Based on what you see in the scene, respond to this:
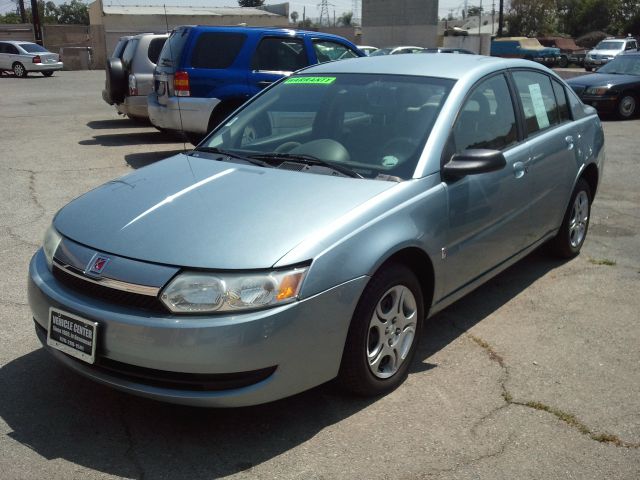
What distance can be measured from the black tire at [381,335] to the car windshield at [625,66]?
14.6 m

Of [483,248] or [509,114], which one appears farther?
[509,114]

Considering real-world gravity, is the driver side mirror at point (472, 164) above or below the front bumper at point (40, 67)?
above

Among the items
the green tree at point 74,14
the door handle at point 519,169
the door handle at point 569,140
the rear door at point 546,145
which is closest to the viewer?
the door handle at point 519,169

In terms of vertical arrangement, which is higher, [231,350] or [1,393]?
[231,350]

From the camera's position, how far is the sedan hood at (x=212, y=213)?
3064mm

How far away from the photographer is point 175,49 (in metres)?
9.65

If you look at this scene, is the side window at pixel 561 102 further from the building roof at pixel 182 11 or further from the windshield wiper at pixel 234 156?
the building roof at pixel 182 11

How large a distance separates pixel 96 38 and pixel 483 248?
139 ft

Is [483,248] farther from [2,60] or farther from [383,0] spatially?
[383,0]

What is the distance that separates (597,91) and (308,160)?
13.0 m

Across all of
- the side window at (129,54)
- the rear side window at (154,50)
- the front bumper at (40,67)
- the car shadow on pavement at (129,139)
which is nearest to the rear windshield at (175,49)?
the car shadow on pavement at (129,139)

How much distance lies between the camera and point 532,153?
4758 mm

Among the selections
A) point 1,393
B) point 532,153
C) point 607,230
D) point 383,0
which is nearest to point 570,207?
point 532,153

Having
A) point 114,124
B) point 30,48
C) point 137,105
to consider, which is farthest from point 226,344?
point 30,48
